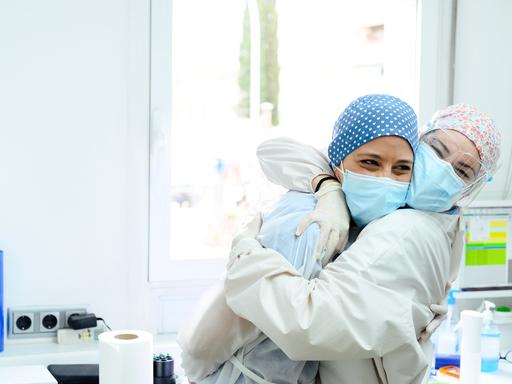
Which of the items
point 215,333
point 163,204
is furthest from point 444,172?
point 163,204

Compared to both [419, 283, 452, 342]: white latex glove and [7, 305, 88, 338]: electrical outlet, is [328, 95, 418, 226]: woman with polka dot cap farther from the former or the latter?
[7, 305, 88, 338]: electrical outlet

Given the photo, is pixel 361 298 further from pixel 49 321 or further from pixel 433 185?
pixel 49 321

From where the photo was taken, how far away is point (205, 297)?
4.88 feet

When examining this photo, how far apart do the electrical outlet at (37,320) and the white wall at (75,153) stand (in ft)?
0.12

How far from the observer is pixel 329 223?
1.36 m

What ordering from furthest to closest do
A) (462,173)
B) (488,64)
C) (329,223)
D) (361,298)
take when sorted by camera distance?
(488,64) < (462,173) < (329,223) < (361,298)

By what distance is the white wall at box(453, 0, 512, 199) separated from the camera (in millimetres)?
2891

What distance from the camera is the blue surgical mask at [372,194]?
140 centimetres

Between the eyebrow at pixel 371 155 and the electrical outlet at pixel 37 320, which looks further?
the electrical outlet at pixel 37 320

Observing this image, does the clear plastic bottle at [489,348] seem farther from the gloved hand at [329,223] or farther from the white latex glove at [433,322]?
the gloved hand at [329,223]

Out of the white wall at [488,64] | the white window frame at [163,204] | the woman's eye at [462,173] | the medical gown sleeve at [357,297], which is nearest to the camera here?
the medical gown sleeve at [357,297]

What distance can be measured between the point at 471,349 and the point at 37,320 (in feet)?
4.62

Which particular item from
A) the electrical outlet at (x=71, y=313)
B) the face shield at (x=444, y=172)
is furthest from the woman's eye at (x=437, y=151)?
the electrical outlet at (x=71, y=313)

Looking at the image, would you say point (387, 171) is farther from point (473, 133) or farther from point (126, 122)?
point (126, 122)
